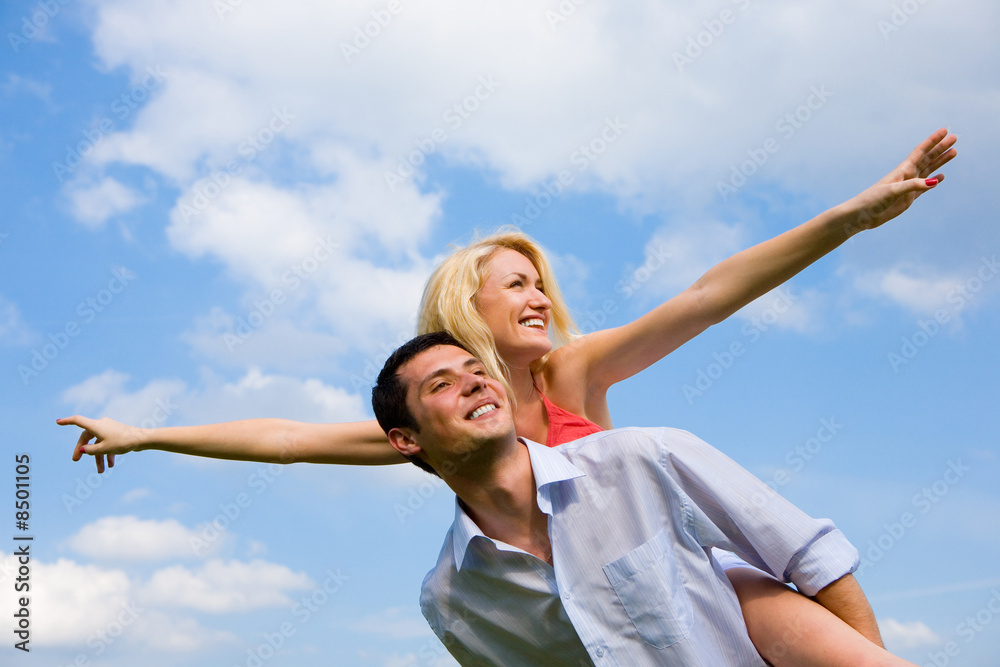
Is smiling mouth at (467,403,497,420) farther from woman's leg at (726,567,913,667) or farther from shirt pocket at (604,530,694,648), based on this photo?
woman's leg at (726,567,913,667)

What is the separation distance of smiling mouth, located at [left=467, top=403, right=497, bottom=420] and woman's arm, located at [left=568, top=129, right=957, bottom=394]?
1.06 m

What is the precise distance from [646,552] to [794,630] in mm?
576

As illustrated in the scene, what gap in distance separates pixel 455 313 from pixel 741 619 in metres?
2.03

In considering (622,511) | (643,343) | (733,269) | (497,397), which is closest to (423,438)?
(497,397)

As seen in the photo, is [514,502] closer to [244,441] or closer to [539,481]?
[539,481]

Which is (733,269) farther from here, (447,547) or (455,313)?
(447,547)

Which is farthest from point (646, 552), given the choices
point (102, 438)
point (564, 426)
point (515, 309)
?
point (102, 438)

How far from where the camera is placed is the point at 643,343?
14.3 feet

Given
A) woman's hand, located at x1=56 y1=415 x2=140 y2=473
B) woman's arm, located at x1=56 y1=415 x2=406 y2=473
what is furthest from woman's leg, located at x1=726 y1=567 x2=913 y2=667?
woman's hand, located at x1=56 y1=415 x2=140 y2=473

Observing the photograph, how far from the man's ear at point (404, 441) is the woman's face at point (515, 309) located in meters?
0.82

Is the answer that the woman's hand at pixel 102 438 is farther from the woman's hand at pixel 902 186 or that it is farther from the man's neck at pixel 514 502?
the woman's hand at pixel 902 186

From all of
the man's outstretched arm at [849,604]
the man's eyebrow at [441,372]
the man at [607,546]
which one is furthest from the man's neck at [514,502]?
the man's outstretched arm at [849,604]

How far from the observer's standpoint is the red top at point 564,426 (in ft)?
14.6

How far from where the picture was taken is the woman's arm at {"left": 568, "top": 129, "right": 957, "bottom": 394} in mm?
3766
